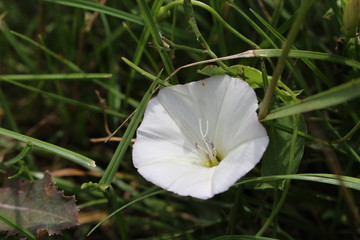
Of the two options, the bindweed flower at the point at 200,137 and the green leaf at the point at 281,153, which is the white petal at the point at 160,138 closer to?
the bindweed flower at the point at 200,137

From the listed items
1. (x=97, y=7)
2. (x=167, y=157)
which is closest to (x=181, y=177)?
(x=167, y=157)

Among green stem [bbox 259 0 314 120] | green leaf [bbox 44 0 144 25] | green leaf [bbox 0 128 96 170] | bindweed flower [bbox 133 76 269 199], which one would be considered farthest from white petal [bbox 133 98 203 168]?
green leaf [bbox 44 0 144 25]

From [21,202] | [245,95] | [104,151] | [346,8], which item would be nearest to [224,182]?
[245,95]

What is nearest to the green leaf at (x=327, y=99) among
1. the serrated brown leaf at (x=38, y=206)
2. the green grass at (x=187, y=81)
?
the green grass at (x=187, y=81)

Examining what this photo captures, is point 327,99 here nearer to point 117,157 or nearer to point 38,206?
point 117,157

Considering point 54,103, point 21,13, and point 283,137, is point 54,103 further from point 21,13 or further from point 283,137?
point 283,137

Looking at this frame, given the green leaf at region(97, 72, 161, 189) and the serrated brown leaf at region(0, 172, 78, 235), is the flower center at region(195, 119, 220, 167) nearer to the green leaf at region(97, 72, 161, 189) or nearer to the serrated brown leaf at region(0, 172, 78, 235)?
the green leaf at region(97, 72, 161, 189)

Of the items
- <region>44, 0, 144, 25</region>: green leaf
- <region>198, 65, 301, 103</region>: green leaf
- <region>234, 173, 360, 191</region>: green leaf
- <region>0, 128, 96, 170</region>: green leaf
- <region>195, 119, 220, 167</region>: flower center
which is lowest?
<region>0, 128, 96, 170</region>: green leaf
